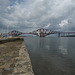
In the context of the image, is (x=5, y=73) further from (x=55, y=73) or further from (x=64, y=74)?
(x=64, y=74)

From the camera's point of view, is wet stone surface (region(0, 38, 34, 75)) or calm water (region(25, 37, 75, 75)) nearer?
wet stone surface (region(0, 38, 34, 75))

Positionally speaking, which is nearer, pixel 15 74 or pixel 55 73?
pixel 15 74

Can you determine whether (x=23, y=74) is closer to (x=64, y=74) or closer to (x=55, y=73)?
(x=55, y=73)

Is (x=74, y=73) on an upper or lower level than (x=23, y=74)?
lower

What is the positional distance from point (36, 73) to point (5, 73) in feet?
11.2

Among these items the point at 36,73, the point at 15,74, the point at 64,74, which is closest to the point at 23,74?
the point at 15,74

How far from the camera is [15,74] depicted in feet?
14.7

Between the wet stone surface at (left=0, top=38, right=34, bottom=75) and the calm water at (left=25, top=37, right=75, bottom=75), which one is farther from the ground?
the wet stone surface at (left=0, top=38, right=34, bottom=75)

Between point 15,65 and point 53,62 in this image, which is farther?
point 53,62

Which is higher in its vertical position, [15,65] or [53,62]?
[15,65]

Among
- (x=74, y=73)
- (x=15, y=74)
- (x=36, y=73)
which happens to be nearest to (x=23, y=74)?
(x=15, y=74)

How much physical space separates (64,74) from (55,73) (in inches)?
34.5

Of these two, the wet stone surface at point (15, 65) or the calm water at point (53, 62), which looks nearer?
the wet stone surface at point (15, 65)

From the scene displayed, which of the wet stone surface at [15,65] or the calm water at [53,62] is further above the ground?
the wet stone surface at [15,65]
